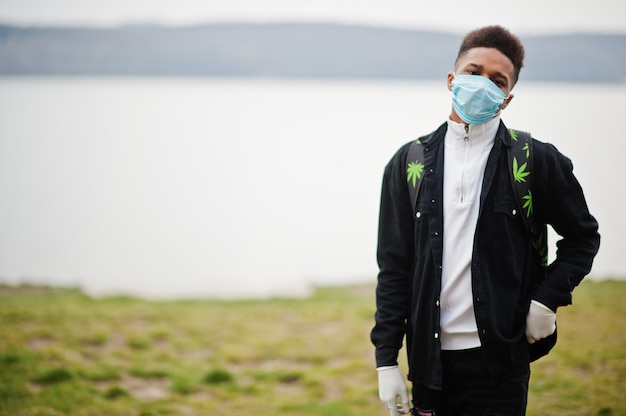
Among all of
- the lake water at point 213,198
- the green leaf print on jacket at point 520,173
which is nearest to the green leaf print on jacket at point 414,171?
the green leaf print on jacket at point 520,173

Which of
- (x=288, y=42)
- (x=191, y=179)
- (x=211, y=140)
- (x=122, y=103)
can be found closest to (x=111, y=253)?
(x=191, y=179)

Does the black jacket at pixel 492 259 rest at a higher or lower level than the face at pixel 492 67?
lower

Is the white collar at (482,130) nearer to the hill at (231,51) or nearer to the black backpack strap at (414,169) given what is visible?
the black backpack strap at (414,169)

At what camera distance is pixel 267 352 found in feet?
21.0

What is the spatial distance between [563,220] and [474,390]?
0.75 meters

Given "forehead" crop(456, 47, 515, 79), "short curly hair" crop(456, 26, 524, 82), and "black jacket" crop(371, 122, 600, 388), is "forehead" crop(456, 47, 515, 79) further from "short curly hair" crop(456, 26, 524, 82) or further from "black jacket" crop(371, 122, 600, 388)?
"black jacket" crop(371, 122, 600, 388)

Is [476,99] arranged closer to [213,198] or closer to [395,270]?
[395,270]

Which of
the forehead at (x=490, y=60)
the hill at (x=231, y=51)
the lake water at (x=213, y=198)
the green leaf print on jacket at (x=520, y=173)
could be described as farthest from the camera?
the hill at (x=231, y=51)

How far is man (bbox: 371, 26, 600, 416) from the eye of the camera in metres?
2.37

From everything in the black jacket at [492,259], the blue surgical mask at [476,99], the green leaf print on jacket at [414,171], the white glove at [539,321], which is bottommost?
the white glove at [539,321]

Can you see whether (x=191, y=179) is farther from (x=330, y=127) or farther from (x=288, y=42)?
(x=288, y=42)

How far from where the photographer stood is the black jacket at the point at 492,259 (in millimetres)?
2359

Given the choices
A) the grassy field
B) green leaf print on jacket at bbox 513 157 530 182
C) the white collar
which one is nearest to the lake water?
the grassy field

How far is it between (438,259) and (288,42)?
100 meters
